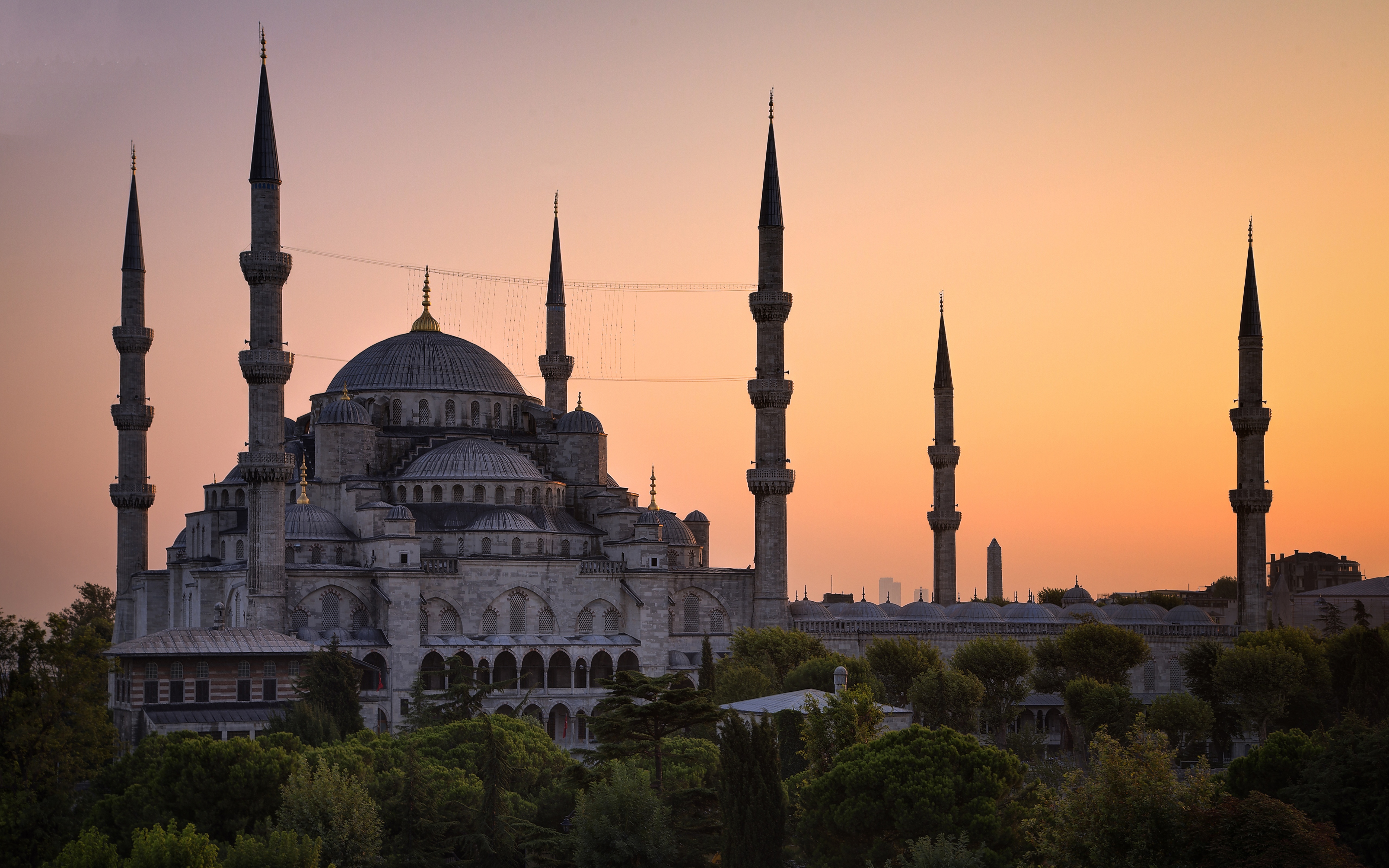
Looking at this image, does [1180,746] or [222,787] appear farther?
[1180,746]

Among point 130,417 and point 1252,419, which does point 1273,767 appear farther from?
point 130,417

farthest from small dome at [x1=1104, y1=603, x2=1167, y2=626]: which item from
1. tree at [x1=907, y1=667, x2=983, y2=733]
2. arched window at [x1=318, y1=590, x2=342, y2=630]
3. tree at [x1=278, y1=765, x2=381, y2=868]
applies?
tree at [x1=278, y1=765, x2=381, y2=868]

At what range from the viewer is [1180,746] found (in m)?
39.8

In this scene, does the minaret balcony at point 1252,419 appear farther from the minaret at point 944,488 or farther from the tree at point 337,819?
the tree at point 337,819

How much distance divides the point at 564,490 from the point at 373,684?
36.7 feet

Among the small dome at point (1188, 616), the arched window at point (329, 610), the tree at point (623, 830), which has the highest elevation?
the arched window at point (329, 610)

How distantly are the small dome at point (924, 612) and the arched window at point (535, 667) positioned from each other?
40.5 ft

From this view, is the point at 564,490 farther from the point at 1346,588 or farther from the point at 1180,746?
the point at 1346,588

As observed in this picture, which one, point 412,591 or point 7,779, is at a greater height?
point 412,591

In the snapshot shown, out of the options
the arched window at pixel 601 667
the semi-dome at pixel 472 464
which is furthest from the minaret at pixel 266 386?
the arched window at pixel 601 667

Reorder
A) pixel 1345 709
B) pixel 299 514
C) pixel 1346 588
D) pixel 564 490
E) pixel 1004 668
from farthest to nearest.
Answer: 1. pixel 1346 588
2. pixel 564 490
3. pixel 299 514
4. pixel 1004 668
5. pixel 1345 709

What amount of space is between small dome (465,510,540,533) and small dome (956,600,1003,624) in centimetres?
1436

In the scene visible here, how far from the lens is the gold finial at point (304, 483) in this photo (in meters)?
48.0

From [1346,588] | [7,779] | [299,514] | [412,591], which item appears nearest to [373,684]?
[412,591]
